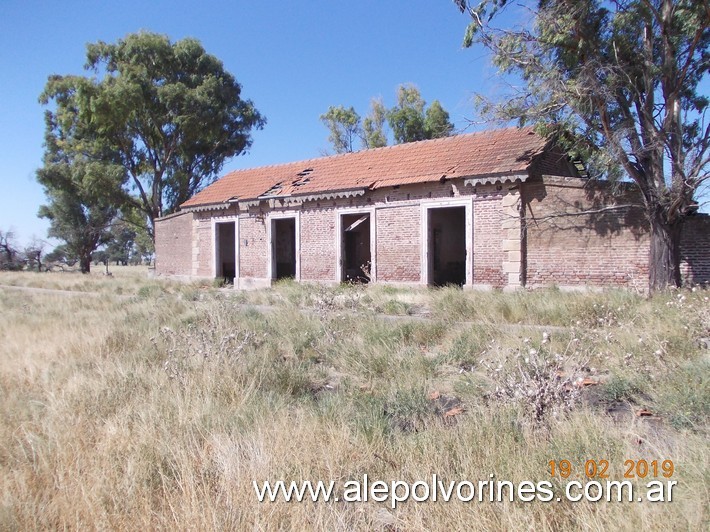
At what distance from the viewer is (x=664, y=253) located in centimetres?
1143

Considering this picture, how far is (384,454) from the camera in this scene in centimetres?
337

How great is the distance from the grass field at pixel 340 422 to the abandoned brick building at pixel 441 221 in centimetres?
586

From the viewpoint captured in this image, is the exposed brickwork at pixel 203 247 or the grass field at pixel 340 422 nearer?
the grass field at pixel 340 422

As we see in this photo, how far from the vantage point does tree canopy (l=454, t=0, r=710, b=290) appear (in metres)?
10.8

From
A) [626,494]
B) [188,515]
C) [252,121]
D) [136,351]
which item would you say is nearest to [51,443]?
[188,515]

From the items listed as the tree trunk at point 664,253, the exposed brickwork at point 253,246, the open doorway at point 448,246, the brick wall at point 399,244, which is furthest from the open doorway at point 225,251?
the tree trunk at point 664,253

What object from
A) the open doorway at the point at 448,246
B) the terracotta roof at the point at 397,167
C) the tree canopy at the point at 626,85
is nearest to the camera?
the tree canopy at the point at 626,85

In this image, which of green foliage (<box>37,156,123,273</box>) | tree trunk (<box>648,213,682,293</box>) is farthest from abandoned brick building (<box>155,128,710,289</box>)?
green foliage (<box>37,156,123,273</box>)

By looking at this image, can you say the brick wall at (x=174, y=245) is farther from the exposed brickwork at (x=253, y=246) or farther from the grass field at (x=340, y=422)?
the grass field at (x=340, y=422)

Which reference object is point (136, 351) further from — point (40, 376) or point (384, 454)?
point (384, 454)

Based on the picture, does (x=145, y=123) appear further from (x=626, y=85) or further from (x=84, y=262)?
(x=626, y=85)

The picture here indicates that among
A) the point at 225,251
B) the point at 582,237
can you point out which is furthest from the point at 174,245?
the point at 582,237

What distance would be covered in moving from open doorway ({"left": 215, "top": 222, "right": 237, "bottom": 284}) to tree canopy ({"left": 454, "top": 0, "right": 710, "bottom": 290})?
49.6ft

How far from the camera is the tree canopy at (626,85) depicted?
10.8 metres
